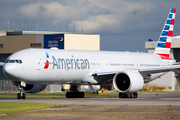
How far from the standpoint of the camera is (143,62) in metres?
45.3

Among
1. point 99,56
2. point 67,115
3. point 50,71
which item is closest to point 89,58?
point 99,56

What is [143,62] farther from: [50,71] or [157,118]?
[157,118]

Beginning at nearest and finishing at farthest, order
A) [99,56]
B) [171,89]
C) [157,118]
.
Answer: [157,118] < [99,56] < [171,89]

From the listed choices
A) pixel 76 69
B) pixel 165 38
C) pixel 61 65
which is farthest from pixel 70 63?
pixel 165 38

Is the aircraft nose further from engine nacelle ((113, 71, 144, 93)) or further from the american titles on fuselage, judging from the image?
engine nacelle ((113, 71, 144, 93))

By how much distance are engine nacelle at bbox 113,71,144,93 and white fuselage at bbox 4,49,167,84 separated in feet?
9.30

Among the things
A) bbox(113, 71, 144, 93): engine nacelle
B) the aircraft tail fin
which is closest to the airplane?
bbox(113, 71, 144, 93): engine nacelle

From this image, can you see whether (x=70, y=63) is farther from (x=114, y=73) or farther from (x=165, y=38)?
(x=165, y=38)

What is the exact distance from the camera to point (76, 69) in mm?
36469

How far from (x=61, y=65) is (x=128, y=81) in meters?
7.13

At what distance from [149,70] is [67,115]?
20.5 m

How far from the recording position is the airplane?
32.9m

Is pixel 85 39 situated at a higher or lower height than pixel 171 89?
higher

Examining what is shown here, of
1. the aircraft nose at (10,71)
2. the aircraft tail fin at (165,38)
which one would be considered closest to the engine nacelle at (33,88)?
the aircraft nose at (10,71)
